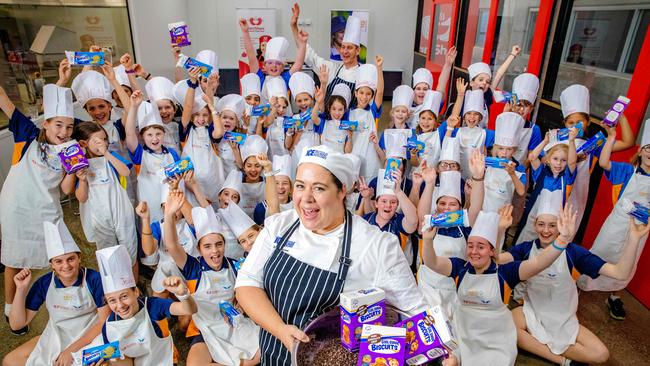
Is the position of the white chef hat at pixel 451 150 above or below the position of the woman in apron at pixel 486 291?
above

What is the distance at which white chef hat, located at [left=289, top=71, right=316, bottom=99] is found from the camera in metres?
3.96

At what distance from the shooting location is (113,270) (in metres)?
2.06

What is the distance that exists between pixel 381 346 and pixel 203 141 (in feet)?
8.56

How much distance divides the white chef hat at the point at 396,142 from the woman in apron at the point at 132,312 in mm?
2059

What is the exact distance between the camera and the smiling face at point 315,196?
1.43 metres

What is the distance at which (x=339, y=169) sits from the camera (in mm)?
1466

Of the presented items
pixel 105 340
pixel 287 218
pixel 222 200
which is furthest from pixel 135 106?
pixel 287 218

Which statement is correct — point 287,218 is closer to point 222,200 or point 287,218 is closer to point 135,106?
point 222,200

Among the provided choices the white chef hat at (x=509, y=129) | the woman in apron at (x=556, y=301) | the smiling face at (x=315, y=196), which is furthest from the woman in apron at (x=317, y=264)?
the white chef hat at (x=509, y=129)

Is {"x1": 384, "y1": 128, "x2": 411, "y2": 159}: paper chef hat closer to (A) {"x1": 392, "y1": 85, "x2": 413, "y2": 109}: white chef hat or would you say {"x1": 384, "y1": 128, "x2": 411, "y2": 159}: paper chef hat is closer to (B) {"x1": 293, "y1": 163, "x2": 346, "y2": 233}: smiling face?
(A) {"x1": 392, "y1": 85, "x2": 413, "y2": 109}: white chef hat

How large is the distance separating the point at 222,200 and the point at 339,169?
1804mm

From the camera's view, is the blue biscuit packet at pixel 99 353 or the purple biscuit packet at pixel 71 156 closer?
the blue biscuit packet at pixel 99 353

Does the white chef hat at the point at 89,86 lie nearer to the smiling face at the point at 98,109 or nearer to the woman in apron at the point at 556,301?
the smiling face at the point at 98,109

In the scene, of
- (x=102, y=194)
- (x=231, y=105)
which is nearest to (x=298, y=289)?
(x=102, y=194)
